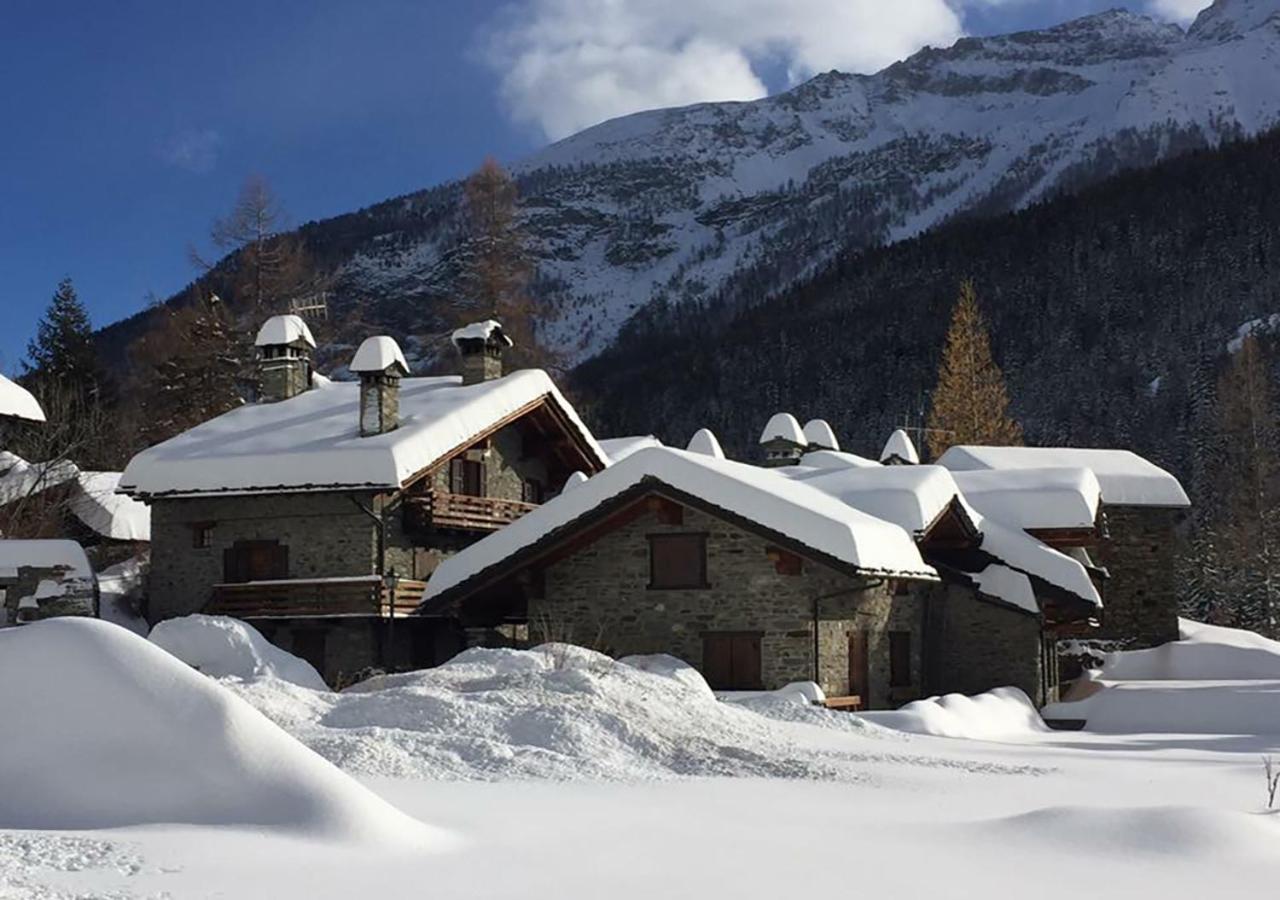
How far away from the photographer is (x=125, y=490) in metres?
29.4

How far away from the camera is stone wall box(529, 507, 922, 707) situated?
2270 cm

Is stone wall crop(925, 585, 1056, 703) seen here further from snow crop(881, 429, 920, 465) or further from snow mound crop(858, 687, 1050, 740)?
snow crop(881, 429, 920, 465)

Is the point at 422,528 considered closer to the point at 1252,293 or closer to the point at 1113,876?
the point at 1113,876

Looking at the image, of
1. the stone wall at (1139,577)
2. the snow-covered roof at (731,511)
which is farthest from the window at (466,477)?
the stone wall at (1139,577)

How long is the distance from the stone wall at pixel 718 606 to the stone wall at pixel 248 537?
5677 millimetres

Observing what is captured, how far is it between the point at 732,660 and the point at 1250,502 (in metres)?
29.0

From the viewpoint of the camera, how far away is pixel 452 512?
96.4ft

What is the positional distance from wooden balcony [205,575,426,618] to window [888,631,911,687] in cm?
932

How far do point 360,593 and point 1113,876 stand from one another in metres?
21.2

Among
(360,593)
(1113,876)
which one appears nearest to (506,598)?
(360,593)

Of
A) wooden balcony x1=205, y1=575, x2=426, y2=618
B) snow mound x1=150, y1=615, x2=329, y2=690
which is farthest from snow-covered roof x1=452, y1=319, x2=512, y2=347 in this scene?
snow mound x1=150, y1=615, x2=329, y2=690

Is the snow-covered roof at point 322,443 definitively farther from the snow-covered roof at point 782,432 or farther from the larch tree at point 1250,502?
the larch tree at point 1250,502

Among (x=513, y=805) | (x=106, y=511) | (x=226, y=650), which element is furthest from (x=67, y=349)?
(x=513, y=805)

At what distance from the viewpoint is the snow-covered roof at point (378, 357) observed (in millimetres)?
28688
